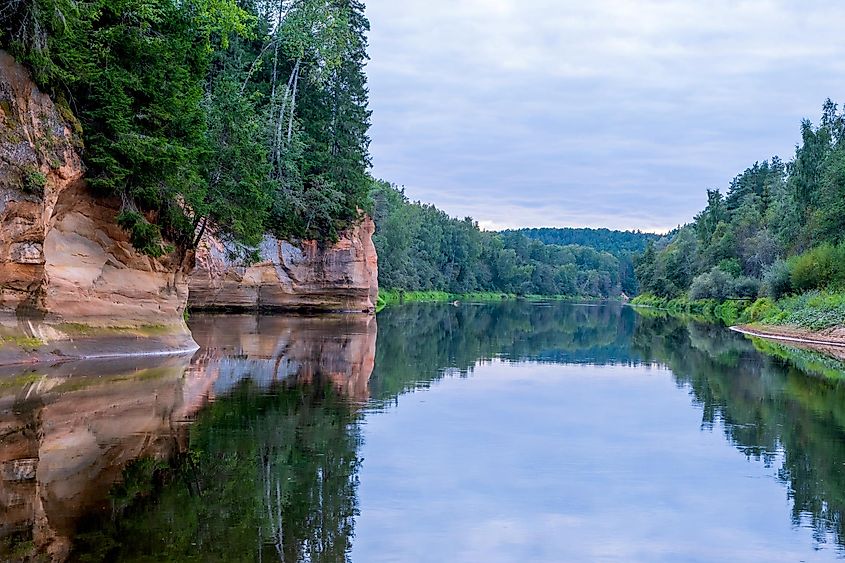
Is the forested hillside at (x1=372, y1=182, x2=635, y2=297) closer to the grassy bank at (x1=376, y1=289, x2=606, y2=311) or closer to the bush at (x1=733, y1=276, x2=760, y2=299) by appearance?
the grassy bank at (x1=376, y1=289, x2=606, y2=311)

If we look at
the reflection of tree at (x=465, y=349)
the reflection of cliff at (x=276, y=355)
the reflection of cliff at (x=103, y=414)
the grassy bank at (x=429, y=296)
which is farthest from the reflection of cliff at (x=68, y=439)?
the grassy bank at (x=429, y=296)

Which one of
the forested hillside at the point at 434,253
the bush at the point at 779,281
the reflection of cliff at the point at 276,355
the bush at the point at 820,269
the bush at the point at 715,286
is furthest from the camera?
the forested hillside at the point at 434,253

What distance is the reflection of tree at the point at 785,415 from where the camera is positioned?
40.1ft

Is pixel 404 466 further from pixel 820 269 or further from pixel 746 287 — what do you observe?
pixel 746 287

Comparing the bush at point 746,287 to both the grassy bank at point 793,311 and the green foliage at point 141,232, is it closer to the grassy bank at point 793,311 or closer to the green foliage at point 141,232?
the grassy bank at point 793,311

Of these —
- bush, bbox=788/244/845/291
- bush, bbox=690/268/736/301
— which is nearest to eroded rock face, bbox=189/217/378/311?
bush, bbox=788/244/845/291

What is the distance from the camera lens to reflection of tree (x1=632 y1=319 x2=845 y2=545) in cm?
1221

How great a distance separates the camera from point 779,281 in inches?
2522

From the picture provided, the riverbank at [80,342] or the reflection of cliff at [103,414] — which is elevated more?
the riverbank at [80,342]

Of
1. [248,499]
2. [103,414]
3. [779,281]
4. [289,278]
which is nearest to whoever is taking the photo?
A: [248,499]

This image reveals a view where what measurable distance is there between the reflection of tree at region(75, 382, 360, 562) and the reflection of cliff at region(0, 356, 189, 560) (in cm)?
54

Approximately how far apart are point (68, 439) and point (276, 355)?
15757 millimetres

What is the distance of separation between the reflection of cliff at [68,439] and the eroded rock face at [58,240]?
2388 millimetres

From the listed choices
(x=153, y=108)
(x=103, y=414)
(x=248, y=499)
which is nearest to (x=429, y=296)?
(x=153, y=108)
